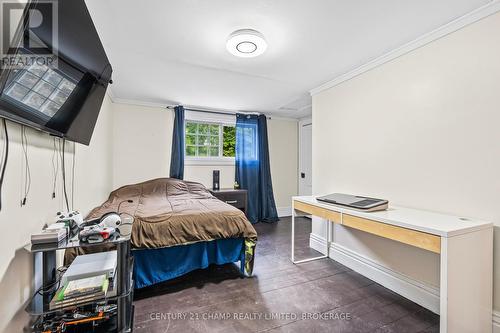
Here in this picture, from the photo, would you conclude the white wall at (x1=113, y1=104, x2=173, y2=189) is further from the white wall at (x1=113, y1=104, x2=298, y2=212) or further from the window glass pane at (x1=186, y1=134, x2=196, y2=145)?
the window glass pane at (x1=186, y1=134, x2=196, y2=145)

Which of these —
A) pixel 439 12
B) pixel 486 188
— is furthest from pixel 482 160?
pixel 439 12

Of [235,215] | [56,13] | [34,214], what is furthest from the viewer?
[235,215]

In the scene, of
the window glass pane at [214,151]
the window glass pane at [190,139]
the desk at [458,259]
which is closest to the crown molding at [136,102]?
the window glass pane at [190,139]

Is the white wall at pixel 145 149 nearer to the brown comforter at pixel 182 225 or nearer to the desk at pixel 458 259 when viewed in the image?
the brown comforter at pixel 182 225

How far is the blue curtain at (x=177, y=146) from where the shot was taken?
4.02m

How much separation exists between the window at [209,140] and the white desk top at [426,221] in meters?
3.03

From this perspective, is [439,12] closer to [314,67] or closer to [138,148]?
[314,67]

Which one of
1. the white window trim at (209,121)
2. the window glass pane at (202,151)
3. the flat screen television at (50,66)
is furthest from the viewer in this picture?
the window glass pane at (202,151)

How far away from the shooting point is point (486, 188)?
5.11 feet

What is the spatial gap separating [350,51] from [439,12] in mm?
667

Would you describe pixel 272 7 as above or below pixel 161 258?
above

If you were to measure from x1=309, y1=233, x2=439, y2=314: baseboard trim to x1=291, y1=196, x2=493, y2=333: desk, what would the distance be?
1.14ft

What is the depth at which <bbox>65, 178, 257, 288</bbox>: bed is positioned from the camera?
196 centimetres

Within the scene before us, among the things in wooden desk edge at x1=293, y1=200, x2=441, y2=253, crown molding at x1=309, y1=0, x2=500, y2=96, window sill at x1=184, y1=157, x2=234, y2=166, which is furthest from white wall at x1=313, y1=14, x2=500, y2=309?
window sill at x1=184, y1=157, x2=234, y2=166
